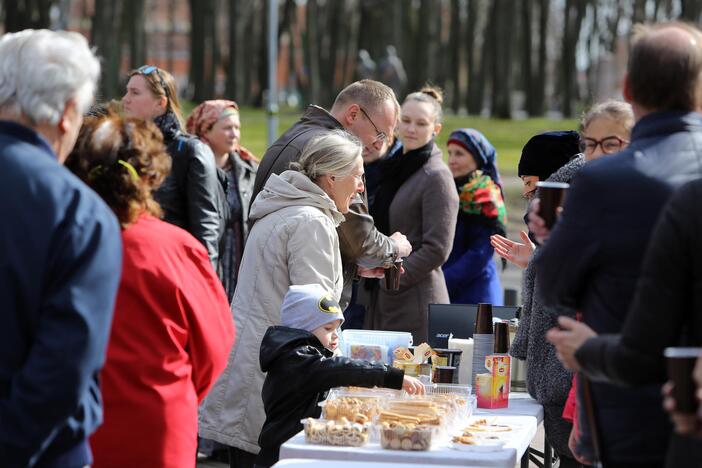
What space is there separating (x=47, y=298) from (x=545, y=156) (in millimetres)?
3551

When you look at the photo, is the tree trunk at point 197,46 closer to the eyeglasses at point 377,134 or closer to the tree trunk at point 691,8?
the tree trunk at point 691,8

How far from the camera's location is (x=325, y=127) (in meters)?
5.79

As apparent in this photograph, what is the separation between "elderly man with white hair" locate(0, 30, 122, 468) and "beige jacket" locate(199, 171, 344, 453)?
79.6 inches

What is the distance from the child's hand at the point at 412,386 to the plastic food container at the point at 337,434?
58cm

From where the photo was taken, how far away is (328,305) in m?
4.52

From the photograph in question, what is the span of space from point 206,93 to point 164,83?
36.5m

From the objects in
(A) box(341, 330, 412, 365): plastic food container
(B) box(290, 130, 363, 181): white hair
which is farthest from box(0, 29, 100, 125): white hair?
(A) box(341, 330, 412, 365): plastic food container

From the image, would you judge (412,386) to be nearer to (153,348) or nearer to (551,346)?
(551,346)

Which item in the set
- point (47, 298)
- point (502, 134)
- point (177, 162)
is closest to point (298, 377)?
point (47, 298)

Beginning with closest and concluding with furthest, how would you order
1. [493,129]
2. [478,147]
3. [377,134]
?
[377,134]
[478,147]
[493,129]

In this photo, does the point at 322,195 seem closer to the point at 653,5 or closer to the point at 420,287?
the point at 420,287

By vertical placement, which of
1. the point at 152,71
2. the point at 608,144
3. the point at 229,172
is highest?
the point at 152,71

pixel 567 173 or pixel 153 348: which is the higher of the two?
pixel 567 173

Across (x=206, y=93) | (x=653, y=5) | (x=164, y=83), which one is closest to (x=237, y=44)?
(x=206, y=93)
